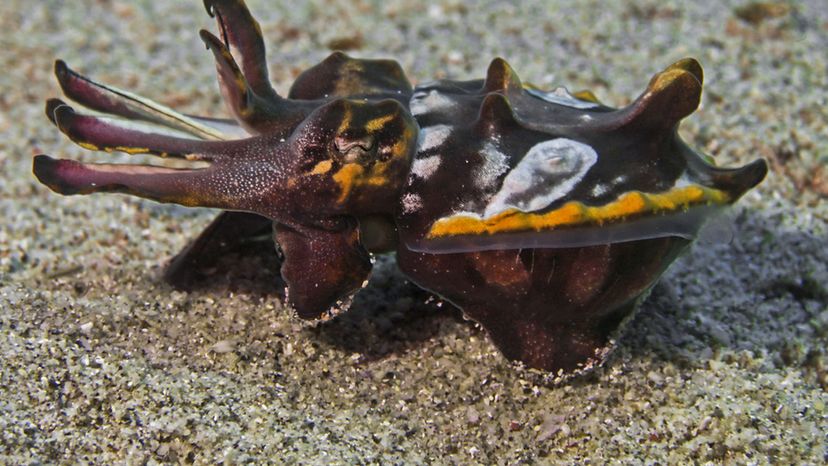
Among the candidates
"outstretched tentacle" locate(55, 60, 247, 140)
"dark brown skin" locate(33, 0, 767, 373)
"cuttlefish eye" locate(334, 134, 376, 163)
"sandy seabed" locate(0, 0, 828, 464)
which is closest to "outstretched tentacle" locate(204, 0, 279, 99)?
"dark brown skin" locate(33, 0, 767, 373)

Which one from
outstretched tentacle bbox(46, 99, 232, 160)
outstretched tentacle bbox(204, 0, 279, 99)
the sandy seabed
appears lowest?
the sandy seabed

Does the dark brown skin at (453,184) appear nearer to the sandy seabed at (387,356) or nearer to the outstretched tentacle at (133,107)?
the outstretched tentacle at (133,107)

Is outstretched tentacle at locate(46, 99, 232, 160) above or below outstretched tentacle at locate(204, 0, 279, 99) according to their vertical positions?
below

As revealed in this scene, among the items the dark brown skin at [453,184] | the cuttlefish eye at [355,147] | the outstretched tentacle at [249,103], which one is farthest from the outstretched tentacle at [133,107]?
the cuttlefish eye at [355,147]

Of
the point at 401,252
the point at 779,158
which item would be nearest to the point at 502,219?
the point at 401,252

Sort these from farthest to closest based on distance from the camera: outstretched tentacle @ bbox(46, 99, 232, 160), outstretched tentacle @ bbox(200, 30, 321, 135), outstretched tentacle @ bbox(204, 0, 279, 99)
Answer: outstretched tentacle @ bbox(204, 0, 279, 99) < outstretched tentacle @ bbox(46, 99, 232, 160) < outstretched tentacle @ bbox(200, 30, 321, 135)

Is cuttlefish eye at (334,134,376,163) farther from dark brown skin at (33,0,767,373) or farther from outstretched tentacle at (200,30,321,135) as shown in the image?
outstretched tentacle at (200,30,321,135)

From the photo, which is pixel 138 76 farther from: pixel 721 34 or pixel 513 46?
pixel 721 34
